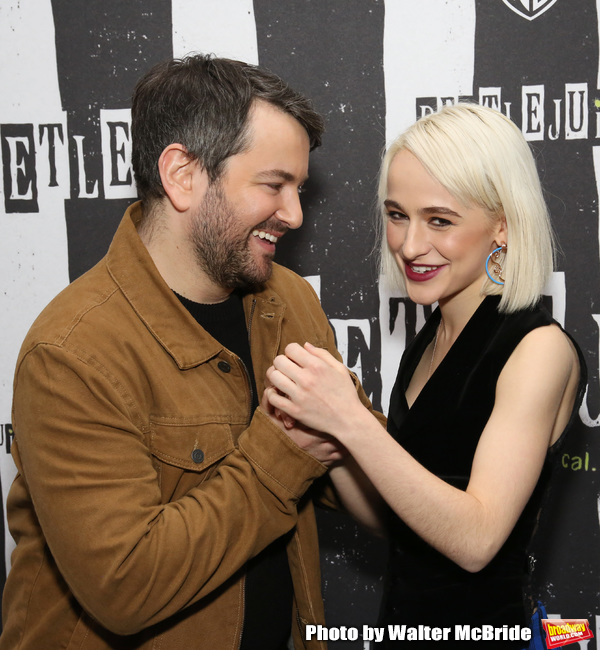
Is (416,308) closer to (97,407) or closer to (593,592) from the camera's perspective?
(593,592)

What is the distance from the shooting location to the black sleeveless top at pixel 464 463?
1.21 meters

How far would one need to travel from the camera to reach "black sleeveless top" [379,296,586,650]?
121 cm

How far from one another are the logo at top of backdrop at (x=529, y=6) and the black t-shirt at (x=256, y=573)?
1.17 meters

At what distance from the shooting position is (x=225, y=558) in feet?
3.64

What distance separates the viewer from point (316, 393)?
109 centimetres

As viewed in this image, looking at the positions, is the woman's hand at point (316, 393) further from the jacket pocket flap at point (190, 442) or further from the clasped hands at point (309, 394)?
the jacket pocket flap at point (190, 442)

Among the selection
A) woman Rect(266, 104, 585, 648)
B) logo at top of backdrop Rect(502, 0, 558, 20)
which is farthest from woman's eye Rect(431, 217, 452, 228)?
logo at top of backdrop Rect(502, 0, 558, 20)

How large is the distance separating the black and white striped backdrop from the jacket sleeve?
94cm

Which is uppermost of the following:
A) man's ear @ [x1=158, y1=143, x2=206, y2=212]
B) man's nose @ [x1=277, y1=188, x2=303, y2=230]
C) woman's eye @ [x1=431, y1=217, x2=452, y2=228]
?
man's ear @ [x1=158, y1=143, x2=206, y2=212]

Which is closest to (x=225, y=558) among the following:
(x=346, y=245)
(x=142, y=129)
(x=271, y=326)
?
(x=271, y=326)

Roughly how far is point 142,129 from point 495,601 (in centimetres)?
114

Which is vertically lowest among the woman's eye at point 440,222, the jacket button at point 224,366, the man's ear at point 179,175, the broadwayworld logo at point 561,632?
the broadwayworld logo at point 561,632

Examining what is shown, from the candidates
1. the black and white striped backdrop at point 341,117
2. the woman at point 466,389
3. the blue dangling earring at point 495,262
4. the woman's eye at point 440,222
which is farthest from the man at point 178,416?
the black and white striped backdrop at point 341,117

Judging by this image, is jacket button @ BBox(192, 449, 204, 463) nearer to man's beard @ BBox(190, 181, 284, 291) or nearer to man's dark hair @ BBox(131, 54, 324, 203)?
man's beard @ BBox(190, 181, 284, 291)
